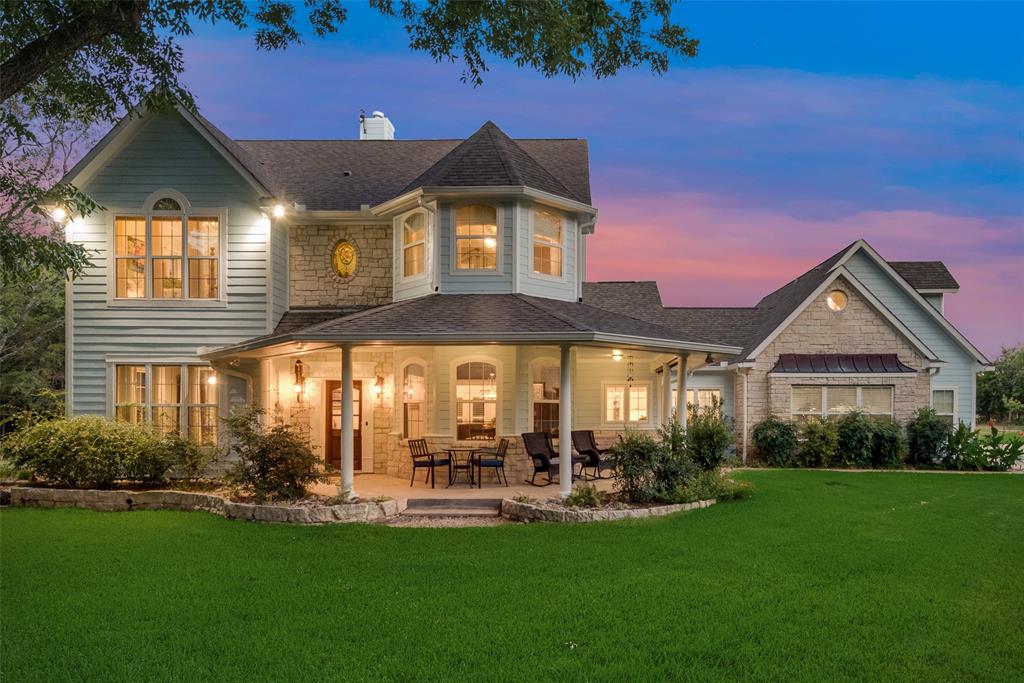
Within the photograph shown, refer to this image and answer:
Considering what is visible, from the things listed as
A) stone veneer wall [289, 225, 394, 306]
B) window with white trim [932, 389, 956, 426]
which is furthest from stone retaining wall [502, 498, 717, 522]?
window with white trim [932, 389, 956, 426]

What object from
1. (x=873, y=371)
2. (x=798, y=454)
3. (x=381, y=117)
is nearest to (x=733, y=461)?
(x=798, y=454)

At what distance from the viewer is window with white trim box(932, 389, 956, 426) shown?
66.2 feet

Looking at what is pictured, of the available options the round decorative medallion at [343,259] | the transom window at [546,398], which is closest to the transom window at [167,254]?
the round decorative medallion at [343,259]

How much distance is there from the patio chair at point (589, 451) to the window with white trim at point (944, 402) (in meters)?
12.3

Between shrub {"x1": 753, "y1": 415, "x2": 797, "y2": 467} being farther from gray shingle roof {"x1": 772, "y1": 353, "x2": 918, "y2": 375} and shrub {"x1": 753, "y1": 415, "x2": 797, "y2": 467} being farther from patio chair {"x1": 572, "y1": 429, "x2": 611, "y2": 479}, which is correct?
patio chair {"x1": 572, "y1": 429, "x2": 611, "y2": 479}

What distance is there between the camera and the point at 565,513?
9922mm

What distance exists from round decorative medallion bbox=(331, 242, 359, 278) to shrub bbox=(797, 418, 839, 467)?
13.0 m

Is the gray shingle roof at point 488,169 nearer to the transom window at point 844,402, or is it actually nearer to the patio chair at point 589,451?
the patio chair at point 589,451

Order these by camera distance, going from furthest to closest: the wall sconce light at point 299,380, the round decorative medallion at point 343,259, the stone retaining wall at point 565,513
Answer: the round decorative medallion at point 343,259
the wall sconce light at point 299,380
the stone retaining wall at point 565,513

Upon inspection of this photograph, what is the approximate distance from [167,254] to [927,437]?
1966 cm

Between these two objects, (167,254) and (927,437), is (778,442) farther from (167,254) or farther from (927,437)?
(167,254)

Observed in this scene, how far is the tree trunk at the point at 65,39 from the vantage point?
273 inches

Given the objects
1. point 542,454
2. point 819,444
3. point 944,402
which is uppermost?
point 944,402

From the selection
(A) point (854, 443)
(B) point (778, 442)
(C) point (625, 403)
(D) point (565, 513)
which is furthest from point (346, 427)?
(A) point (854, 443)
